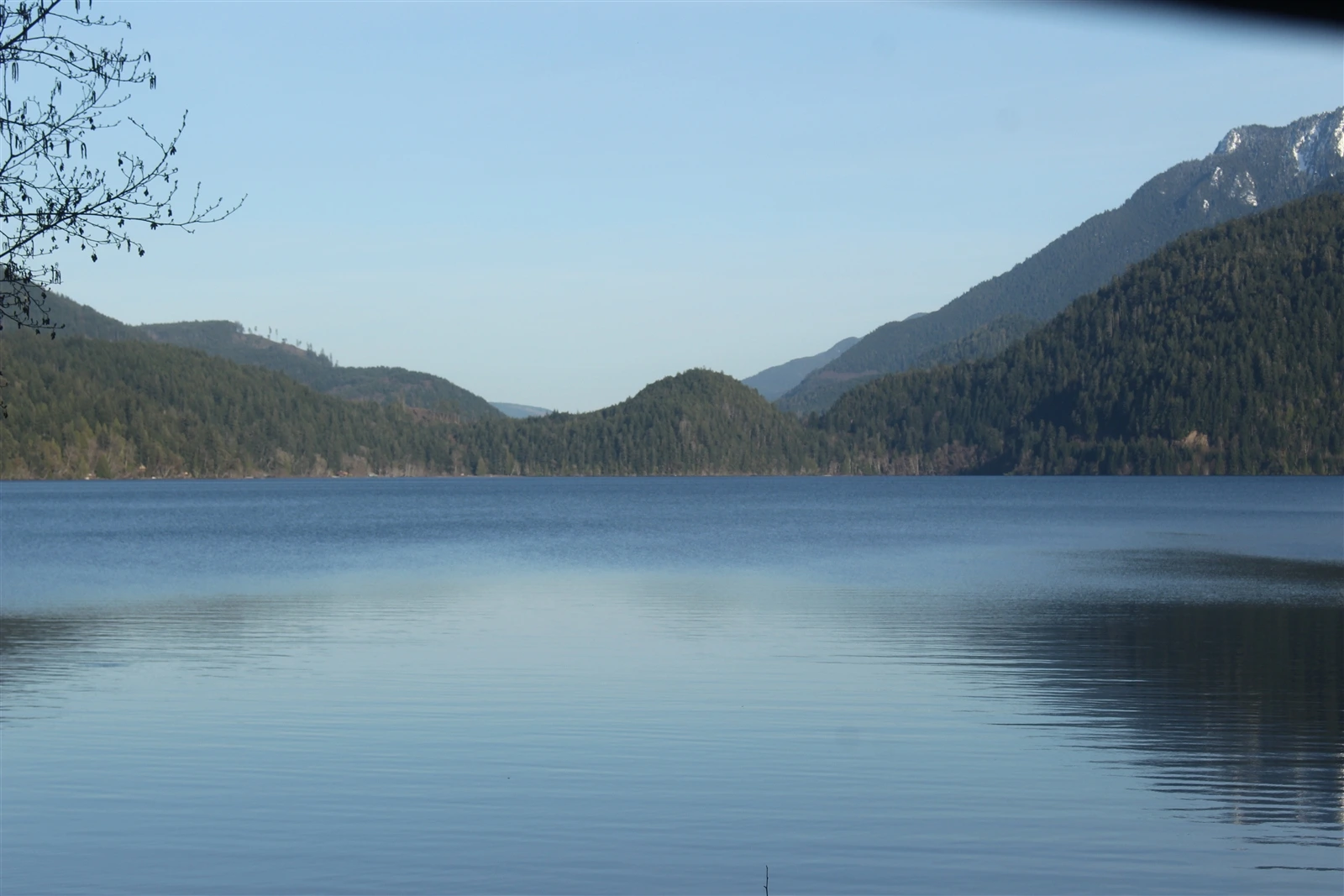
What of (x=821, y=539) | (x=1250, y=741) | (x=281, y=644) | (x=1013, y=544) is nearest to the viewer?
(x=1250, y=741)

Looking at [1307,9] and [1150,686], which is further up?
[1307,9]

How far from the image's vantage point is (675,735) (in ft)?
66.4

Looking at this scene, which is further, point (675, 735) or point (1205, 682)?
point (1205, 682)

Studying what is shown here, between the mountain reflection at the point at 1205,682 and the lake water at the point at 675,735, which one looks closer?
the lake water at the point at 675,735

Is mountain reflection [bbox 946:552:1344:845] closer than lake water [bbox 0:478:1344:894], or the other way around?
lake water [bbox 0:478:1344:894]

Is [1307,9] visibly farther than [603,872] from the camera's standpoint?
No

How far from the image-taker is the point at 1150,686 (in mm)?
24688

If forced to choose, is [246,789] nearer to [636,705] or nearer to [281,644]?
[636,705]

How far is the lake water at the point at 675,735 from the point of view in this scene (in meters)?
13.7

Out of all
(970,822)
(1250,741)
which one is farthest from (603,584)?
(970,822)

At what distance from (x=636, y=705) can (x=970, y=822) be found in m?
8.52

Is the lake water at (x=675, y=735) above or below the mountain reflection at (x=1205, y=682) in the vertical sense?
below

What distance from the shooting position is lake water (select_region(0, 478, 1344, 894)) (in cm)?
1374

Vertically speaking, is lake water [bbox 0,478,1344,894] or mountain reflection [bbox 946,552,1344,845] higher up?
mountain reflection [bbox 946,552,1344,845]
